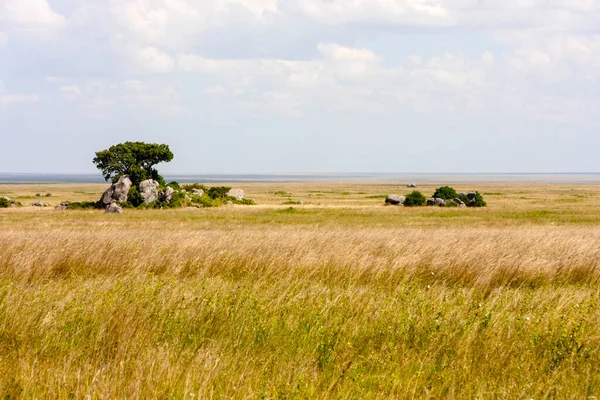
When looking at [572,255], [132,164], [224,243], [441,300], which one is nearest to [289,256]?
[224,243]

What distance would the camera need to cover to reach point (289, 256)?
13.4 m

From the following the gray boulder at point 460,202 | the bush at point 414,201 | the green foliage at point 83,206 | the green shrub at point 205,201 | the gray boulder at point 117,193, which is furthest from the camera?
the bush at point 414,201

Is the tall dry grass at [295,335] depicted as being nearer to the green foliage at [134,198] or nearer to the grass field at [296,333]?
the grass field at [296,333]

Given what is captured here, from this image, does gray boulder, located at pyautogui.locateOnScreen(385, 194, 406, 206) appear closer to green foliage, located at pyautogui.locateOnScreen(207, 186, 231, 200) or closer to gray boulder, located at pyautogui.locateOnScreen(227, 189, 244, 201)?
gray boulder, located at pyautogui.locateOnScreen(227, 189, 244, 201)

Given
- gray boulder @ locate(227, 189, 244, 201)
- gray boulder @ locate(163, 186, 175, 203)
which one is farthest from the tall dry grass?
gray boulder @ locate(227, 189, 244, 201)

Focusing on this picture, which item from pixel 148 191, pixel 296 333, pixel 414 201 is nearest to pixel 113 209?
pixel 148 191

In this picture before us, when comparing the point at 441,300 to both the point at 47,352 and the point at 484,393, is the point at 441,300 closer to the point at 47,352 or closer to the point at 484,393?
the point at 484,393

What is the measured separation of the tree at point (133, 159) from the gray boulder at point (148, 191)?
194 cm

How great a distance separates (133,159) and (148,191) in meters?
5.18

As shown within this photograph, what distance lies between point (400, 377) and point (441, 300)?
3266 millimetres

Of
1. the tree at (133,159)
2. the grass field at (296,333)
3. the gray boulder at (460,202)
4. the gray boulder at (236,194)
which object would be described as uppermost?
the tree at (133,159)

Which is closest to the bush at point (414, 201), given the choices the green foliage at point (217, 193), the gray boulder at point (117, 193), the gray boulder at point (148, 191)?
the green foliage at point (217, 193)

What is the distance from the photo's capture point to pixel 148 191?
188ft

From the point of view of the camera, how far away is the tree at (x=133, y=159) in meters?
59.9
